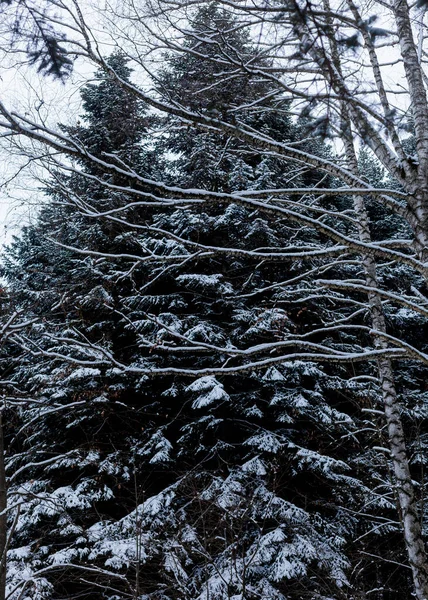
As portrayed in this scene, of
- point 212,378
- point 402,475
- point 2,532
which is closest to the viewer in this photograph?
point 2,532

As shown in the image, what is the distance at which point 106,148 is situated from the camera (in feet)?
41.6

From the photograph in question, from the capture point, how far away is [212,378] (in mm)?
9008

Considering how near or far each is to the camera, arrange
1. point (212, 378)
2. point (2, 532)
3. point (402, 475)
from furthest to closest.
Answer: point (212, 378)
point (402, 475)
point (2, 532)

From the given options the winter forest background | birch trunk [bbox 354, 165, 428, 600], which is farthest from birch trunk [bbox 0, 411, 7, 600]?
birch trunk [bbox 354, 165, 428, 600]

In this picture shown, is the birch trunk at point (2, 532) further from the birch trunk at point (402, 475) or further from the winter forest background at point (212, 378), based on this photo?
the birch trunk at point (402, 475)

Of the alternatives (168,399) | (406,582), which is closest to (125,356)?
(168,399)

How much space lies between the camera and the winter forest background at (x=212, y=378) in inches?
159

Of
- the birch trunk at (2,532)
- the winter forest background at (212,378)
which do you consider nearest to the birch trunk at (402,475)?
the winter forest background at (212,378)

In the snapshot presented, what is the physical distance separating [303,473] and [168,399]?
9.76ft

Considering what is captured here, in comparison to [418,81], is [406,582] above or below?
below

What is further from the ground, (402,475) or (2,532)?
(402,475)

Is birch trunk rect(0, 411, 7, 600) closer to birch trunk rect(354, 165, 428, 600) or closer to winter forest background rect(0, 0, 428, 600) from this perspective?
winter forest background rect(0, 0, 428, 600)

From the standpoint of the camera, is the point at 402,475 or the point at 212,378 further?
the point at 212,378

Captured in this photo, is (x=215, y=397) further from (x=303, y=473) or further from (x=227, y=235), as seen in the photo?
(x=227, y=235)
